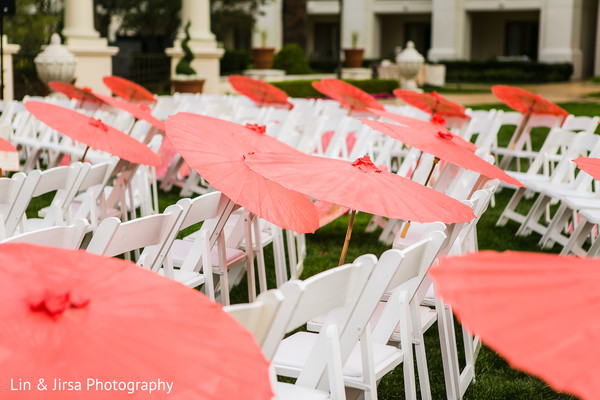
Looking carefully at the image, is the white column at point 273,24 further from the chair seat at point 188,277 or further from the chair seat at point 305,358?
the chair seat at point 305,358

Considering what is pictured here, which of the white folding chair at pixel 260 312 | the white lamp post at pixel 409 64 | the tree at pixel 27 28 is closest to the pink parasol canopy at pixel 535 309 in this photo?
the white folding chair at pixel 260 312

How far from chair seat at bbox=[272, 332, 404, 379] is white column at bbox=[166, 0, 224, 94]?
15846 mm

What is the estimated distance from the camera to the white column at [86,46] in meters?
16.3

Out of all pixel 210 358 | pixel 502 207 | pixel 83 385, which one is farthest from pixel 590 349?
pixel 502 207

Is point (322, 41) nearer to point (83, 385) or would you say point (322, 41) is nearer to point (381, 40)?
point (381, 40)

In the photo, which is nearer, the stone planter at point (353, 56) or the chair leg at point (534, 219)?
the chair leg at point (534, 219)

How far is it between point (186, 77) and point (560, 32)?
79.6ft

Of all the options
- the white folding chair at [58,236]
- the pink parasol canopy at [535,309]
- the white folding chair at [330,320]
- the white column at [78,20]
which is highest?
the white column at [78,20]

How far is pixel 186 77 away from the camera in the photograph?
17.4 m

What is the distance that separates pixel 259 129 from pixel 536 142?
406 inches

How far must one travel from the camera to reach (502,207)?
332 inches

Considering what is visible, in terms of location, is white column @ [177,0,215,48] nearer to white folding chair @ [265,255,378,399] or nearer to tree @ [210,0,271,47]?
tree @ [210,0,271,47]

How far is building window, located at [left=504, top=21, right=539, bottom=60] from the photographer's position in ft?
139

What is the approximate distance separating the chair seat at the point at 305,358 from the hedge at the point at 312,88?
16.6 meters
